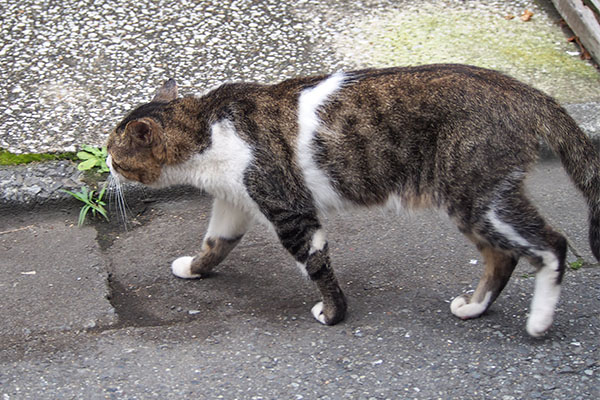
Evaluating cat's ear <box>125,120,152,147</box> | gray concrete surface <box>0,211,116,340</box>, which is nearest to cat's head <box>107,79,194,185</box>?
cat's ear <box>125,120,152,147</box>

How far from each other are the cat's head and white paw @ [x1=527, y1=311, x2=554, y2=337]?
1.66 meters

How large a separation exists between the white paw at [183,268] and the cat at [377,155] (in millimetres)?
452

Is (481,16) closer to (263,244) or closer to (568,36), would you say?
(568,36)

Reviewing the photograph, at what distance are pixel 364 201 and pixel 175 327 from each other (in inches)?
40.3

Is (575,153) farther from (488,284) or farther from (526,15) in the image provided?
(526,15)

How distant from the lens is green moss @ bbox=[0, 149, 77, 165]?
4.54m

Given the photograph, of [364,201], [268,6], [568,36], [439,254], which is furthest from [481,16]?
[364,201]

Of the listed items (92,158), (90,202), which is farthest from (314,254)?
(92,158)

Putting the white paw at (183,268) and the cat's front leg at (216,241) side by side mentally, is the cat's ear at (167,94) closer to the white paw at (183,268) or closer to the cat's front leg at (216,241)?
the cat's front leg at (216,241)

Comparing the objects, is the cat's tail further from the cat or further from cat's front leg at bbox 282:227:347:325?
cat's front leg at bbox 282:227:347:325

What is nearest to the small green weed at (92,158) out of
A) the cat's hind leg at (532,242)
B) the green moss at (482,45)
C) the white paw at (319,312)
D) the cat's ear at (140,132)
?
the cat's ear at (140,132)

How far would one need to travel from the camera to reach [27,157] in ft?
15.0

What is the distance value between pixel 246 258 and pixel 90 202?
0.96 m

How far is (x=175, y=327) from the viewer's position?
3.55 metres
